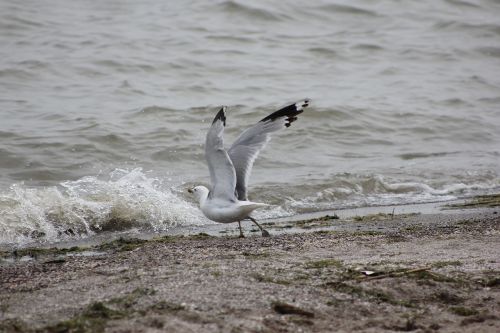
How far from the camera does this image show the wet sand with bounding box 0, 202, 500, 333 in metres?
4.35

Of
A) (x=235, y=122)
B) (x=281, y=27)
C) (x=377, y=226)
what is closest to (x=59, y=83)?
(x=235, y=122)

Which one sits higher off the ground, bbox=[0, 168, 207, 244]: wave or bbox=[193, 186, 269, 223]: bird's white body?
bbox=[193, 186, 269, 223]: bird's white body

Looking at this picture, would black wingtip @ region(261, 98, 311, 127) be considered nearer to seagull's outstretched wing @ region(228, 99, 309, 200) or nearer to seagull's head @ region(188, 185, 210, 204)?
seagull's outstretched wing @ region(228, 99, 309, 200)

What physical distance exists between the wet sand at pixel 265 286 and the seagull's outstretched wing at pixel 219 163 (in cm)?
66

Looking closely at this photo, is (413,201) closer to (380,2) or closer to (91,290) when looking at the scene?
(91,290)

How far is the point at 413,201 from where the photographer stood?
10039 millimetres

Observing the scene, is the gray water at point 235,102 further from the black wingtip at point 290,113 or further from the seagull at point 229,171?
the black wingtip at point 290,113

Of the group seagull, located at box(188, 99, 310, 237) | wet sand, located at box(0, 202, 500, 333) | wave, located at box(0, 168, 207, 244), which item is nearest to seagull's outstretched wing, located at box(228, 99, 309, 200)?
seagull, located at box(188, 99, 310, 237)

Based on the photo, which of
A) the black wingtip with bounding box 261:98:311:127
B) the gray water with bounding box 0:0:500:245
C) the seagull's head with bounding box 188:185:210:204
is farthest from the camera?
the gray water with bounding box 0:0:500:245

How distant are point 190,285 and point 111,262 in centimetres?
121

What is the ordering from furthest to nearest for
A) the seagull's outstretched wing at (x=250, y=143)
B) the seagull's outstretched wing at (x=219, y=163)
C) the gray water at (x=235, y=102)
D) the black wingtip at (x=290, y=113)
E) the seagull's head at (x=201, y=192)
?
the gray water at (x=235, y=102), the black wingtip at (x=290, y=113), the seagull's head at (x=201, y=192), the seagull's outstretched wing at (x=250, y=143), the seagull's outstretched wing at (x=219, y=163)

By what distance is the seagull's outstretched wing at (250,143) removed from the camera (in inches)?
299

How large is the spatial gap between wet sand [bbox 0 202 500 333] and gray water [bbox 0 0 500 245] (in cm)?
265

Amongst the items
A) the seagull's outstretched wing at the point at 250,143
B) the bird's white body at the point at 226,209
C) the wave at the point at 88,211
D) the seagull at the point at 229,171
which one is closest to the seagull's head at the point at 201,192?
the seagull at the point at 229,171
